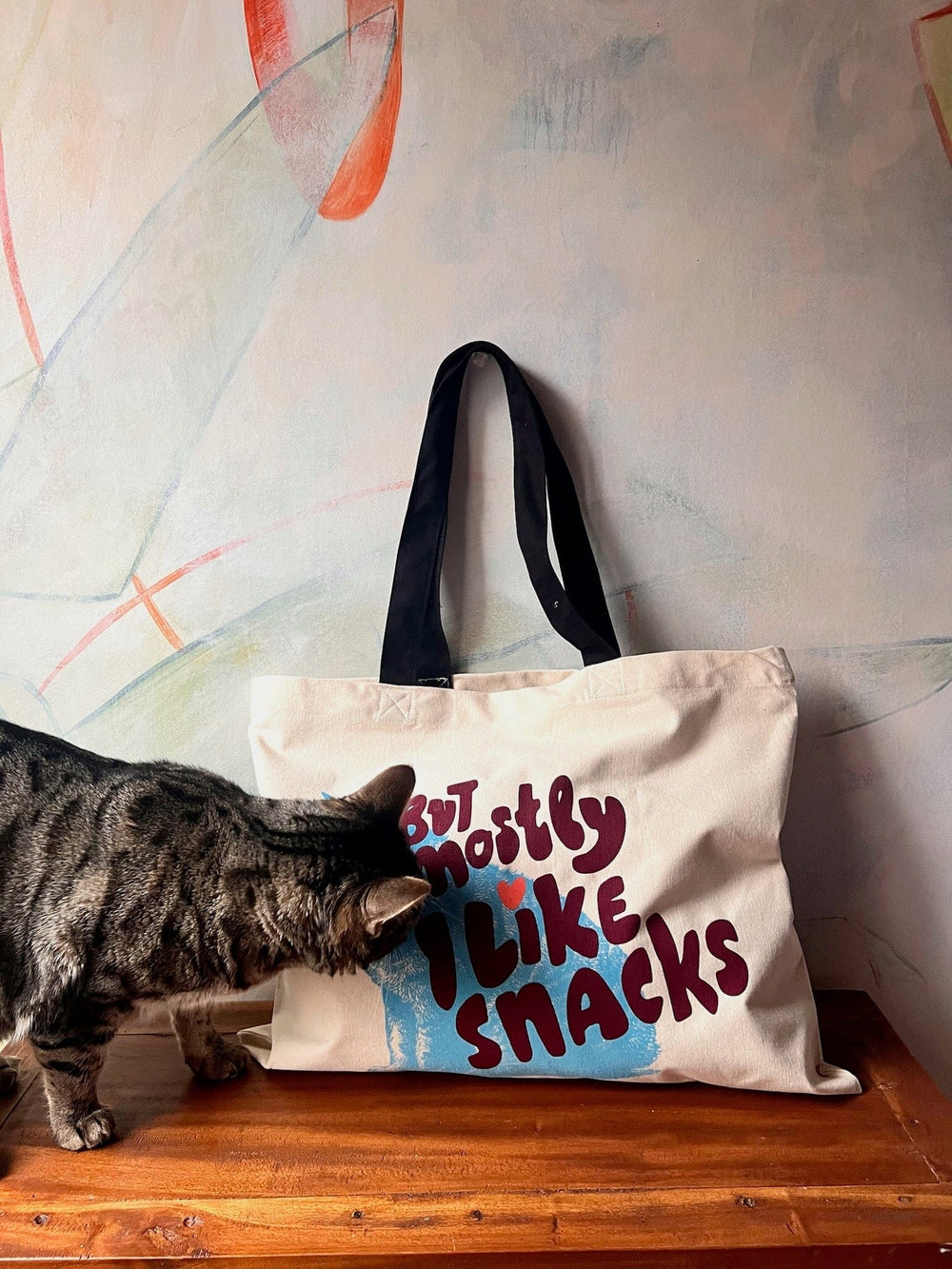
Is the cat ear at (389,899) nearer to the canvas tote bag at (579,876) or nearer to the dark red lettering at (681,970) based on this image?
the canvas tote bag at (579,876)

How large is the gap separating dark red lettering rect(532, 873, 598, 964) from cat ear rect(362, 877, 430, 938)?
13cm

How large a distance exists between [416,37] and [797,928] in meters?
1.07

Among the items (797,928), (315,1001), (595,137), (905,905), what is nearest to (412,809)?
(315,1001)

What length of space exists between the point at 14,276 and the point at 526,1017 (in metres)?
0.94

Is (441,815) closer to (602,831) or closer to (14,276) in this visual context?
(602,831)

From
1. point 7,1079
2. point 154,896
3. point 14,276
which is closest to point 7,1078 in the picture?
point 7,1079

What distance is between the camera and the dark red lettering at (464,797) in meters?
0.87

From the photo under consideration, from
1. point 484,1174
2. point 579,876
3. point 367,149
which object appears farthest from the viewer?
point 367,149

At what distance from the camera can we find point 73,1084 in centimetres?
79

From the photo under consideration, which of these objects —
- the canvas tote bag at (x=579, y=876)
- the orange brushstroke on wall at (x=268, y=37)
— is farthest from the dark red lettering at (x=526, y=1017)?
the orange brushstroke on wall at (x=268, y=37)

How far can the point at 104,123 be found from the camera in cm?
97

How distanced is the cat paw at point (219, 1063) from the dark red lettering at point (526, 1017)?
0.28 m

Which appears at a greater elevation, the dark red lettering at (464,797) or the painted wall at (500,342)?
the painted wall at (500,342)

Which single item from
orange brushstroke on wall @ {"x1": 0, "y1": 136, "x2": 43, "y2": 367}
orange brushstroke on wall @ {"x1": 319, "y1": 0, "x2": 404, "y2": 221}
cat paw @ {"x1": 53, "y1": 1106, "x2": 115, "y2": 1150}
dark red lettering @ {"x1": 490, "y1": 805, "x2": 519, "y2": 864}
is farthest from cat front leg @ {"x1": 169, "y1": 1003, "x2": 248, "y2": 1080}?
orange brushstroke on wall @ {"x1": 319, "y1": 0, "x2": 404, "y2": 221}
